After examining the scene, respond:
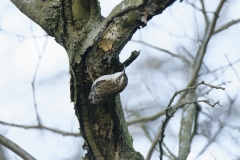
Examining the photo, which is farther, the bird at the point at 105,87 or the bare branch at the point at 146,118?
the bare branch at the point at 146,118

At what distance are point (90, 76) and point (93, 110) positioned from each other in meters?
0.19

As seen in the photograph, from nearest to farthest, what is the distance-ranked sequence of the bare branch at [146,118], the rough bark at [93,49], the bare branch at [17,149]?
the rough bark at [93,49] < the bare branch at [17,149] < the bare branch at [146,118]

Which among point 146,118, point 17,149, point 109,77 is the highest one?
point 146,118

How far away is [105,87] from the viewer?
5.70ft

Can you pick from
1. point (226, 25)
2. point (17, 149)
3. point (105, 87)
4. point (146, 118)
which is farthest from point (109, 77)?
point (226, 25)

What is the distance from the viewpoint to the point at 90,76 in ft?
5.75

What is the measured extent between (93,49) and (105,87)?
0.17 m

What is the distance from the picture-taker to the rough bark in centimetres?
164

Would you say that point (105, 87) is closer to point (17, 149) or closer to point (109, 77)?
point (109, 77)

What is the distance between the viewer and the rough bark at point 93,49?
164 centimetres

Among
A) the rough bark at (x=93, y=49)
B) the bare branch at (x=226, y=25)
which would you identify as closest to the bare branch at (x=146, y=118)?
the bare branch at (x=226, y=25)

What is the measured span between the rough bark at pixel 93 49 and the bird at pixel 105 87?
1.1 inches

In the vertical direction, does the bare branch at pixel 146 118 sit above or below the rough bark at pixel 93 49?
above

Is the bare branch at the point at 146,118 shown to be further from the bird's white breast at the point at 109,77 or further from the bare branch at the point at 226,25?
the bird's white breast at the point at 109,77
